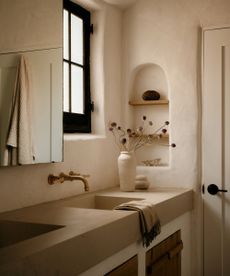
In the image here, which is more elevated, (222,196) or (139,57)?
(139,57)

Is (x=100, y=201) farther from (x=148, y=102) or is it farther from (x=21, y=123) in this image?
(x=148, y=102)

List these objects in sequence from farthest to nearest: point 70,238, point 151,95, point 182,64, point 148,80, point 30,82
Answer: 1. point 148,80
2. point 151,95
3. point 182,64
4. point 30,82
5. point 70,238

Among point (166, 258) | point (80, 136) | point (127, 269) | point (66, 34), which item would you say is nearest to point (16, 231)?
point (127, 269)

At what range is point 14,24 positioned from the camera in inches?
95.5

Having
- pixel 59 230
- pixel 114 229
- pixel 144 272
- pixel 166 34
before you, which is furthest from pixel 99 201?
pixel 166 34

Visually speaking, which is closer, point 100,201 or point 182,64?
point 100,201

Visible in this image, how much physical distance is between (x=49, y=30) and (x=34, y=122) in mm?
612

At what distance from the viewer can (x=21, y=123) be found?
2410 millimetres

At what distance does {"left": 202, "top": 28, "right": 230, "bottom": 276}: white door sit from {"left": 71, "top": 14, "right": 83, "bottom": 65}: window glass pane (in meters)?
0.95

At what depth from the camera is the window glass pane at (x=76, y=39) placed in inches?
131

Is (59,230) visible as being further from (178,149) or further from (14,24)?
(178,149)

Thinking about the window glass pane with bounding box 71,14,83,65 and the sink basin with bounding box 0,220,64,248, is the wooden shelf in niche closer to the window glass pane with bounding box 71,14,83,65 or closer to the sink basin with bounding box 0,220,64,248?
Result: the window glass pane with bounding box 71,14,83,65

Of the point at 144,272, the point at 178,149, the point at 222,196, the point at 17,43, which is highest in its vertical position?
the point at 17,43

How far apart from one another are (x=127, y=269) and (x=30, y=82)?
1.14m
